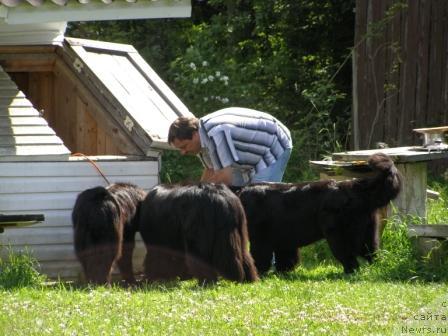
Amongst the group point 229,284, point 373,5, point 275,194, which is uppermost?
point 373,5

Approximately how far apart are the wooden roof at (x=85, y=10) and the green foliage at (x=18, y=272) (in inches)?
78.3

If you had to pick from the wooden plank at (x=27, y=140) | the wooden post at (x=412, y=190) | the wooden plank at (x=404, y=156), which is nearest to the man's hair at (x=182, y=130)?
the wooden plank at (x=27, y=140)

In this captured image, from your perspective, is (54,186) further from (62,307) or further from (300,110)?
(300,110)

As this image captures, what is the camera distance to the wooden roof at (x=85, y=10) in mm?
8562

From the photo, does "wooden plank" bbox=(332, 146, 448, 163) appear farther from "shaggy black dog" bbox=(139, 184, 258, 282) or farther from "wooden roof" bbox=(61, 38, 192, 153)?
"wooden roof" bbox=(61, 38, 192, 153)

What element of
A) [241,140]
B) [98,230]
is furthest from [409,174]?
[98,230]

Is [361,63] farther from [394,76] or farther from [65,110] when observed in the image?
[65,110]

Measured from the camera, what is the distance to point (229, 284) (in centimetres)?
878

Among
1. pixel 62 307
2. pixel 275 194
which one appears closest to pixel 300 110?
pixel 275 194

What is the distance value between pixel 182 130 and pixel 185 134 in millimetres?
44

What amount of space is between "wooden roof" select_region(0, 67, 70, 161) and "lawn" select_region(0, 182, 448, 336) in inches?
39.5

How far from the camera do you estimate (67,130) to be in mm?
11562

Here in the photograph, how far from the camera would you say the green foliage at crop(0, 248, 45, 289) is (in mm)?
8812

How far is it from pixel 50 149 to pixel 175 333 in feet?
10.6
